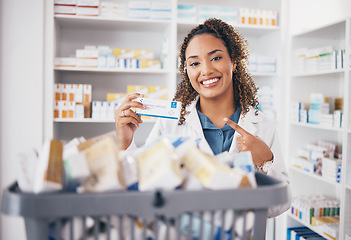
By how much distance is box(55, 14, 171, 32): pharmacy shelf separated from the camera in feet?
10.5

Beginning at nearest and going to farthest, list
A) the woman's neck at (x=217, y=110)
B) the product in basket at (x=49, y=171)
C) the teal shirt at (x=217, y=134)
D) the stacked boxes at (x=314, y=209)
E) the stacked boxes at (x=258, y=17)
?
the product in basket at (x=49, y=171) < the teal shirt at (x=217, y=134) < the woman's neck at (x=217, y=110) < the stacked boxes at (x=314, y=209) < the stacked boxes at (x=258, y=17)

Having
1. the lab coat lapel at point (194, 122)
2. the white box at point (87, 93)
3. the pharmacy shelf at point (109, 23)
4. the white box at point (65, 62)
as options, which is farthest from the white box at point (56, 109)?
the lab coat lapel at point (194, 122)

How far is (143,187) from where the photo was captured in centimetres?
60

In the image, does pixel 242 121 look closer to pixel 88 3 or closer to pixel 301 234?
pixel 301 234

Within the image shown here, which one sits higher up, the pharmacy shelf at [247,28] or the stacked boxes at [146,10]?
the stacked boxes at [146,10]

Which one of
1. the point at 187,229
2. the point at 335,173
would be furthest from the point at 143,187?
the point at 335,173

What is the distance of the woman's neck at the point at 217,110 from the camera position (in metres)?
1.69

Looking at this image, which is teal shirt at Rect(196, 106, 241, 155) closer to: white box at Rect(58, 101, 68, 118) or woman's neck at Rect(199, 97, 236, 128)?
woman's neck at Rect(199, 97, 236, 128)

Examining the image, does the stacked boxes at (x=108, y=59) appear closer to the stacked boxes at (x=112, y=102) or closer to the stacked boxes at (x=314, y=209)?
the stacked boxes at (x=112, y=102)

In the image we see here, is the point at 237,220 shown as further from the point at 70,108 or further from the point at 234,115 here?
the point at 70,108

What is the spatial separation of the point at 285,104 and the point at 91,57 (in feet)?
6.38

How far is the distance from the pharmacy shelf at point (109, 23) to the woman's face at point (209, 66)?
1705 millimetres

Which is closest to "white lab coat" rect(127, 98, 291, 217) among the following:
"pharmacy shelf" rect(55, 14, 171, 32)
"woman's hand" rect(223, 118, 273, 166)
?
"woman's hand" rect(223, 118, 273, 166)

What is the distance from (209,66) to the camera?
5.23 ft
